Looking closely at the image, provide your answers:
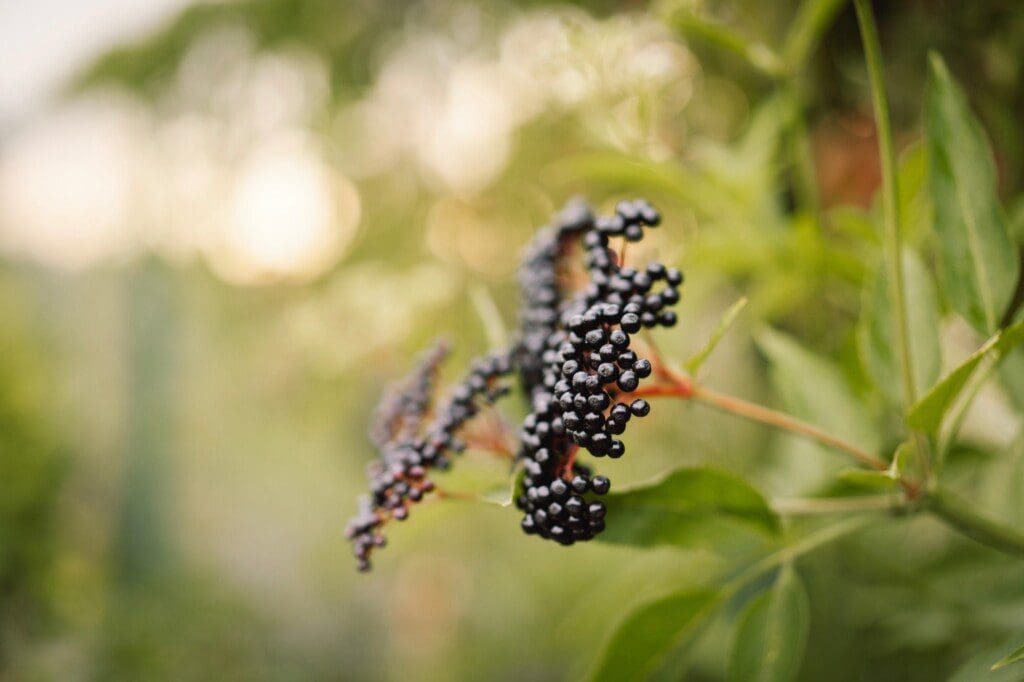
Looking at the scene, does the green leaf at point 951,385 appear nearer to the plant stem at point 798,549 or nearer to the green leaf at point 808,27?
the plant stem at point 798,549

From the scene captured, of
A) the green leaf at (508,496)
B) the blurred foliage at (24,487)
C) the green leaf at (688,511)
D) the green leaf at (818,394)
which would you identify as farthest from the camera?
the blurred foliage at (24,487)

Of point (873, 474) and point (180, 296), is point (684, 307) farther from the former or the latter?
point (180, 296)

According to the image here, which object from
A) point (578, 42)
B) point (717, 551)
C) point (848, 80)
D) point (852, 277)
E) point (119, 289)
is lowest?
point (717, 551)

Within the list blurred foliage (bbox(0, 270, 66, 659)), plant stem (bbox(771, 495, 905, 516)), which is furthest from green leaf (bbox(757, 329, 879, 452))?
blurred foliage (bbox(0, 270, 66, 659))

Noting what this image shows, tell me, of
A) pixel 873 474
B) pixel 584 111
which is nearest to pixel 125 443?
pixel 584 111

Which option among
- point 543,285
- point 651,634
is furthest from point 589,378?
point 651,634

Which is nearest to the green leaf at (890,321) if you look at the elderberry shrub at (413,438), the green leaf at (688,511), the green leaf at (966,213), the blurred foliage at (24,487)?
the green leaf at (966,213)
